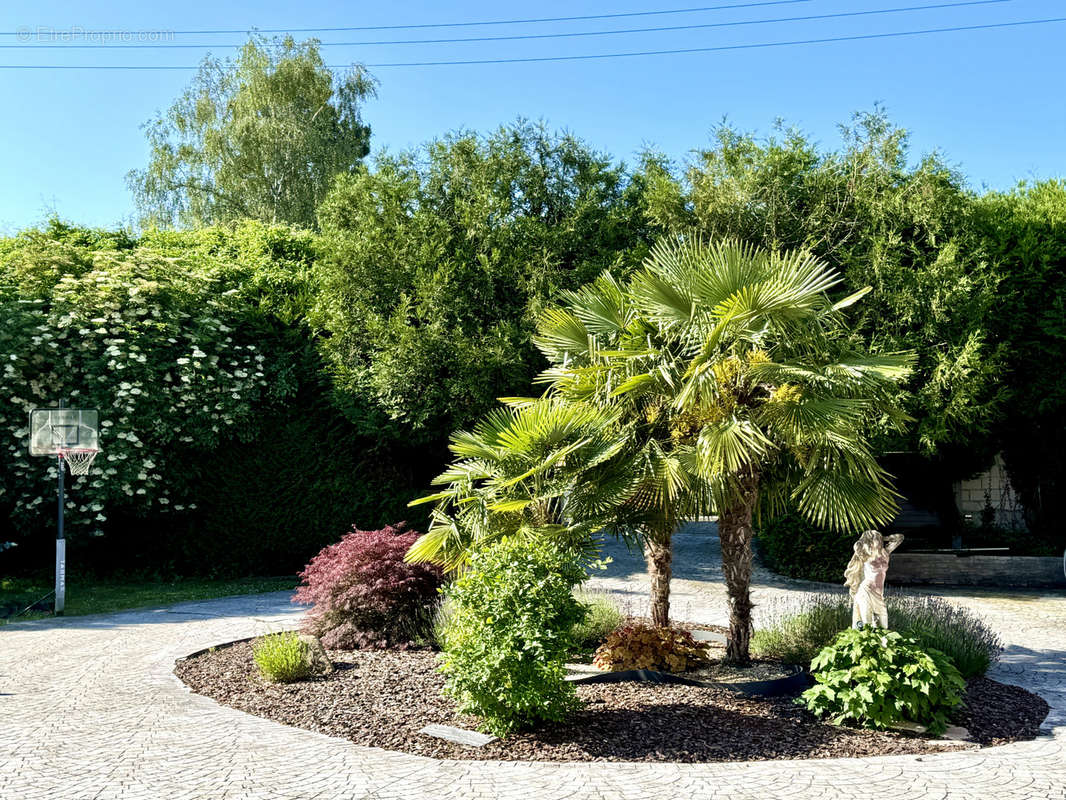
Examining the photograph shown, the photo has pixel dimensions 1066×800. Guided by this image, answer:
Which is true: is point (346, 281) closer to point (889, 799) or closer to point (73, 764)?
point (73, 764)

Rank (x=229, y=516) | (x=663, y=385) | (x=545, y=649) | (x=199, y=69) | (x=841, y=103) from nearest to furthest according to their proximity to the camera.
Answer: (x=545, y=649)
(x=663, y=385)
(x=841, y=103)
(x=229, y=516)
(x=199, y=69)

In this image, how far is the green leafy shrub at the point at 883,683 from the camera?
5754mm

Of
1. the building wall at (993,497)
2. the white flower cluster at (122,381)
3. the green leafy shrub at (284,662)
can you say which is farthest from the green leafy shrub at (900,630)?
the white flower cluster at (122,381)

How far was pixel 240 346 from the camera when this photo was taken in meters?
14.8

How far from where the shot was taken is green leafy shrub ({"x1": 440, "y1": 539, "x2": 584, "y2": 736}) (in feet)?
18.1

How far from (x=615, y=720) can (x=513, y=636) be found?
3.35ft

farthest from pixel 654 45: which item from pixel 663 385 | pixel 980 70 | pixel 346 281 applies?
pixel 663 385

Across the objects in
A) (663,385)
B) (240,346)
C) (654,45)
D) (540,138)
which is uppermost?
(654,45)

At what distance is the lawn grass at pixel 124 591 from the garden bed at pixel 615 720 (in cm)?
533

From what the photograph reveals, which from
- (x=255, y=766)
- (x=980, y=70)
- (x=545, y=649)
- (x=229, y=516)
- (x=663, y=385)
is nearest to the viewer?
(x=255, y=766)

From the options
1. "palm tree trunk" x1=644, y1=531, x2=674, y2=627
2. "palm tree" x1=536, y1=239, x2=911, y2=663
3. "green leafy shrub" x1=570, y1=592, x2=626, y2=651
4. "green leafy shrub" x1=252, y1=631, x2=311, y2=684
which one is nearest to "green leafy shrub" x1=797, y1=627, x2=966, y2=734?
"palm tree" x1=536, y1=239, x2=911, y2=663

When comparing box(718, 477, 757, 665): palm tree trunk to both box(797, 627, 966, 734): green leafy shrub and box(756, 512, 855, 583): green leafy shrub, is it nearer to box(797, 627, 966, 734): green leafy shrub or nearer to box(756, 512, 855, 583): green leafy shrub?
box(797, 627, 966, 734): green leafy shrub

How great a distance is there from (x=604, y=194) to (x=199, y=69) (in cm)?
1755

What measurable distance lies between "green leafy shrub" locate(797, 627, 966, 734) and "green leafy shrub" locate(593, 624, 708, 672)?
1.29 m
